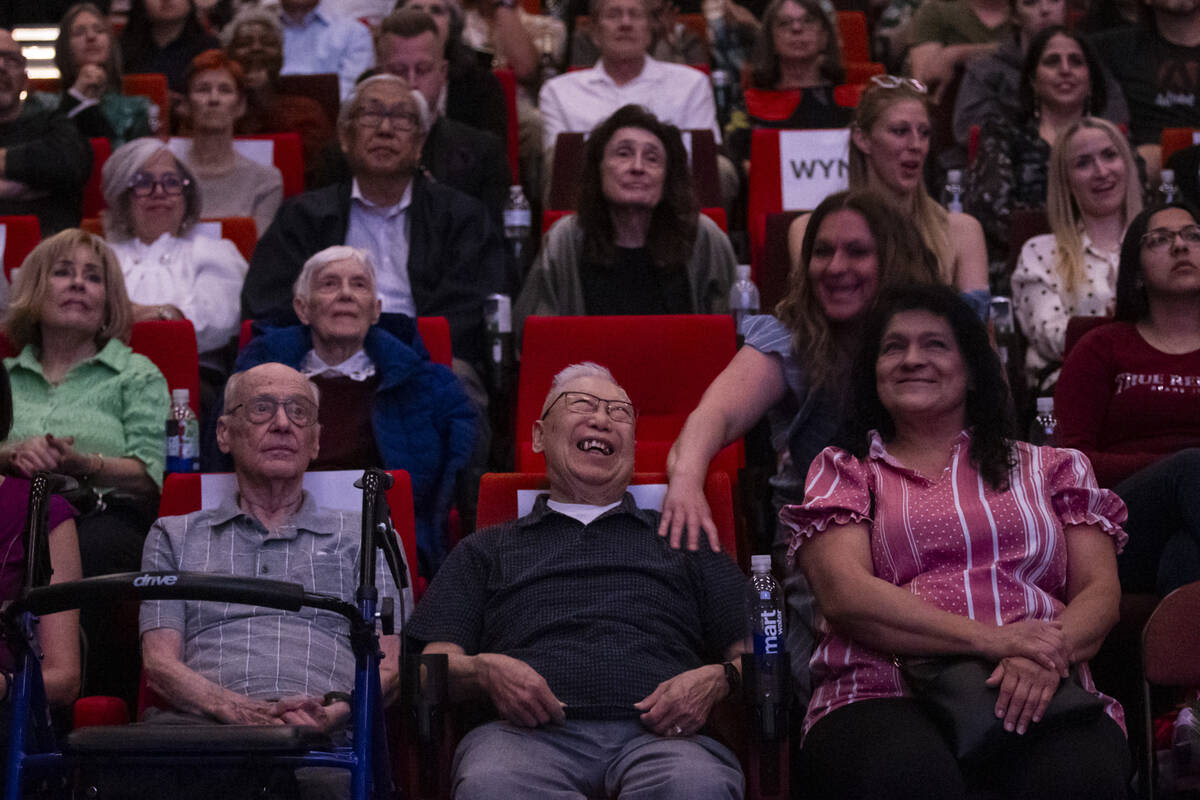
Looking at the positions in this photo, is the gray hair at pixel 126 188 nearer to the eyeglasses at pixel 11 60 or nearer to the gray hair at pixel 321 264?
the eyeglasses at pixel 11 60

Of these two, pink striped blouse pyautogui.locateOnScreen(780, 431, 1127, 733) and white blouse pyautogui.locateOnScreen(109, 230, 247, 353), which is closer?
pink striped blouse pyautogui.locateOnScreen(780, 431, 1127, 733)

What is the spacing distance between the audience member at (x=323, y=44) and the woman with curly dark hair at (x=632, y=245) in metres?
2.16

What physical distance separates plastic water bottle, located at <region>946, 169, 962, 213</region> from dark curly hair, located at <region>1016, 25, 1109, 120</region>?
1.06ft

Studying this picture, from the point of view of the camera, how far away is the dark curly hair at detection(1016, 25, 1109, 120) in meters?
5.26

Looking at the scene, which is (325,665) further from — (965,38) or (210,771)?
(965,38)

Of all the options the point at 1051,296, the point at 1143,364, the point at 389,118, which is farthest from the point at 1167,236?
the point at 389,118

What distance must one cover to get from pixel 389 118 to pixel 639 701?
250 cm

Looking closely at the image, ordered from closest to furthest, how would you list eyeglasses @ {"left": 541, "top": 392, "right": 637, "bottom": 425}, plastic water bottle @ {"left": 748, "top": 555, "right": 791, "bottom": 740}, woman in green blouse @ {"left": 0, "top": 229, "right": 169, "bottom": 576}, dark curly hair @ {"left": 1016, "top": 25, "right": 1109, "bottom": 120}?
plastic water bottle @ {"left": 748, "top": 555, "right": 791, "bottom": 740} < eyeglasses @ {"left": 541, "top": 392, "right": 637, "bottom": 425} < woman in green blouse @ {"left": 0, "top": 229, "right": 169, "bottom": 576} < dark curly hair @ {"left": 1016, "top": 25, "right": 1109, "bottom": 120}

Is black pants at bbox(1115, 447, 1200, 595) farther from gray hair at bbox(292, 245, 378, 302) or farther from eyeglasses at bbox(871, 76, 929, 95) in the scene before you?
gray hair at bbox(292, 245, 378, 302)

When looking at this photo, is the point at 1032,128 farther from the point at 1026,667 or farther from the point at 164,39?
the point at 164,39

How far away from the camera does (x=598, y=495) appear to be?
10.00ft

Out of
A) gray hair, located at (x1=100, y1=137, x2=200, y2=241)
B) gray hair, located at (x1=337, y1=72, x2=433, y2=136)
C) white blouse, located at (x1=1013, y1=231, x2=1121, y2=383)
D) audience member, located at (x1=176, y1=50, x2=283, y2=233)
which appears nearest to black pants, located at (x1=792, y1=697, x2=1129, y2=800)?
white blouse, located at (x1=1013, y1=231, x2=1121, y2=383)

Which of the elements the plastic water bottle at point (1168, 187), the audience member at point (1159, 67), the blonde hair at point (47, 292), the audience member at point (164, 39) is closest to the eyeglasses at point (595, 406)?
the blonde hair at point (47, 292)

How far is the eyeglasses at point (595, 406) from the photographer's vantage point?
10.1ft
